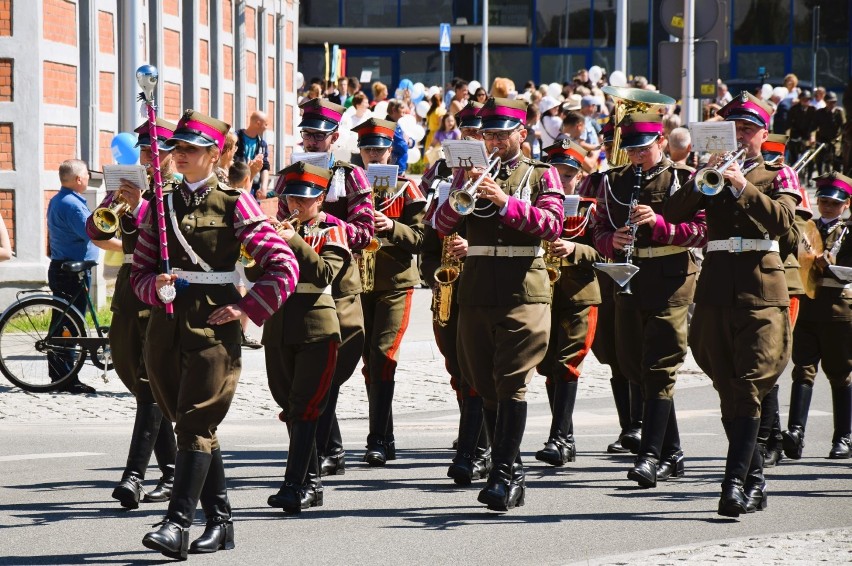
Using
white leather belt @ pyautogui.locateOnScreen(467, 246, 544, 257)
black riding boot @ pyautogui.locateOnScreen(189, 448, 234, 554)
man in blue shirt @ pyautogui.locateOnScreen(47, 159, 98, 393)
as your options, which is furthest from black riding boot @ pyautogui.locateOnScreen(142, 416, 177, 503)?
man in blue shirt @ pyautogui.locateOnScreen(47, 159, 98, 393)

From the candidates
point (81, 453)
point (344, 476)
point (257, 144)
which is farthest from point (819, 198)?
point (257, 144)

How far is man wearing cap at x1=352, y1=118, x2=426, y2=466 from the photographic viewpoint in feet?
32.3

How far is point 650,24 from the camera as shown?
48562 millimetres

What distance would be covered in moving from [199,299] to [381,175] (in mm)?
2914

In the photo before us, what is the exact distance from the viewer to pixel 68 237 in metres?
12.9

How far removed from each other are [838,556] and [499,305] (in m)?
2.18

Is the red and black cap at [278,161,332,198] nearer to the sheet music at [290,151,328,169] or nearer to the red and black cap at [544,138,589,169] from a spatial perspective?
the sheet music at [290,151,328,169]

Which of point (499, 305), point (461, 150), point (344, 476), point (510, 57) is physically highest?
point (510, 57)

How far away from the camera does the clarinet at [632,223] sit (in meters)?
9.05

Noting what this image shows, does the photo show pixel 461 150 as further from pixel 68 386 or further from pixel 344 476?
pixel 68 386

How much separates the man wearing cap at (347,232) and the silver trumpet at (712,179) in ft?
6.22

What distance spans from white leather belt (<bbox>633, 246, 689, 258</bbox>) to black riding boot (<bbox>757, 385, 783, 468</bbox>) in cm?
99

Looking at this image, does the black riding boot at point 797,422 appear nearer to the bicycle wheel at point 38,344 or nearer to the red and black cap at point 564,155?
the red and black cap at point 564,155

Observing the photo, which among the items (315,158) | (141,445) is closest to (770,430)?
(315,158)
